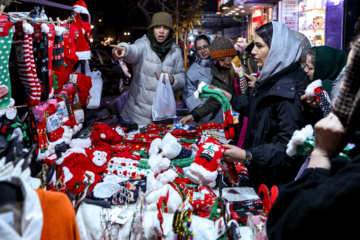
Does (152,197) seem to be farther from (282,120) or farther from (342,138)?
(342,138)

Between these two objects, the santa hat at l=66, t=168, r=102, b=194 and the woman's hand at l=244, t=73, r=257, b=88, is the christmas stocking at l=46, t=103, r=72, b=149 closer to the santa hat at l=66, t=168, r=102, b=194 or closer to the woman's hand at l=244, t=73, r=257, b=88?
the santa hat at l=66, t=168, r=102, b=194

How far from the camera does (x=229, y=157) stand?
208 centimetres

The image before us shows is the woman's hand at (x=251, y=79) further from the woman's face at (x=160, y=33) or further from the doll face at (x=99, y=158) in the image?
the woman's face at (x=160, y=33)

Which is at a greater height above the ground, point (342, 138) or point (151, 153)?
point (342, 138)

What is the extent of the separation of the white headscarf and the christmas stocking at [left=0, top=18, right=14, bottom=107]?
159 centimetres

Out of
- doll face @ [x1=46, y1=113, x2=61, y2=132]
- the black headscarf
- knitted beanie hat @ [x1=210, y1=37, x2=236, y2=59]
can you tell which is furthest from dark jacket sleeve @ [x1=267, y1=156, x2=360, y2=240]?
the black headscarf

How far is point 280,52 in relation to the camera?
218 centimetres

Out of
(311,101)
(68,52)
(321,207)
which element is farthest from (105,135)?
(321,207)

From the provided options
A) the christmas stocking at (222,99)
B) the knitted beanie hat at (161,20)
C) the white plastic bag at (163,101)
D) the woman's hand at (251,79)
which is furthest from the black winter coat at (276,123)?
the knitted beanie hat at (161,20)

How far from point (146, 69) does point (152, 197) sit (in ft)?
8.86

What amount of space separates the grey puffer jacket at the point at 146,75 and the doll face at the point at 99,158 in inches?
65.6

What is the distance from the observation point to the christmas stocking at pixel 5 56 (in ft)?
6.34

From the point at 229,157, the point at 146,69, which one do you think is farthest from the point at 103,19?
the point at 229,157

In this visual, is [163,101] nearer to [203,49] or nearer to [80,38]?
[203,49]
